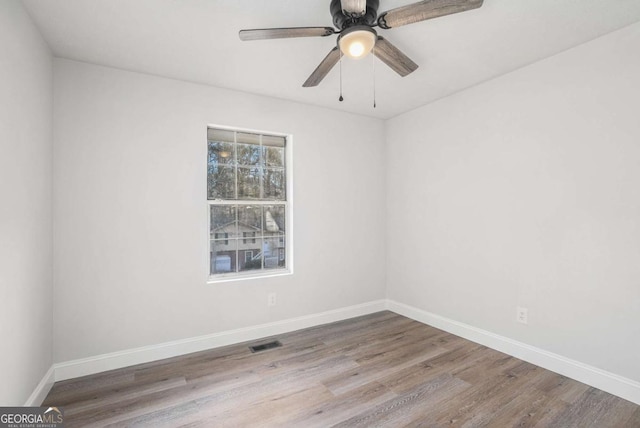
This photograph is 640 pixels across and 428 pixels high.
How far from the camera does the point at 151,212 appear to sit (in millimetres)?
2652

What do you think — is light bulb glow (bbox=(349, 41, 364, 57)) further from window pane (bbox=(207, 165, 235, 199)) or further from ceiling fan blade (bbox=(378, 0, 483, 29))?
window pane (bbox=(207, 165, 235, 199))

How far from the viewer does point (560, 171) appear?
2.38m

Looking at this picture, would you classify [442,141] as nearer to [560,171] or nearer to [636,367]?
[560,171]

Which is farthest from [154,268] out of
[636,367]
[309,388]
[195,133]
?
[636,367]

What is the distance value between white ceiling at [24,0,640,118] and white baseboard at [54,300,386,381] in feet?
8.08

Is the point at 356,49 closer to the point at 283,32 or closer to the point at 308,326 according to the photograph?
the point at 283,32

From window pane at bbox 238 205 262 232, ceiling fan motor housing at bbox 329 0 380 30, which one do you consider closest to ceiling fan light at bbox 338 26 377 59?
ceiling fan motor housing at bbox 329 0 380 30

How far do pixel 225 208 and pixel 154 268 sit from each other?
2.80 feet

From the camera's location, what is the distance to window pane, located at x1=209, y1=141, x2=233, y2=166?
3.01 meters

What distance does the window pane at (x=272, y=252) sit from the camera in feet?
10.8

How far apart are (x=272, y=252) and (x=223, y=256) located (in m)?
0.55

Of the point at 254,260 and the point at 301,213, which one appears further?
the point at 301,213

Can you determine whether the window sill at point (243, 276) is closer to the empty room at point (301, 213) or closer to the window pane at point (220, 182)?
the empty room at point (301, 213)

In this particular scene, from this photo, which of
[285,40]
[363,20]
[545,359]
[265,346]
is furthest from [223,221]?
[545,359]
